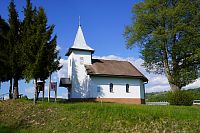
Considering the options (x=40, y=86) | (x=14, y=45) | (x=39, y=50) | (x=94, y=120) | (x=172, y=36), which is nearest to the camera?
(x=94, y=120)

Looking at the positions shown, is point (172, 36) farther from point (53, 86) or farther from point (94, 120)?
point (94, 120)

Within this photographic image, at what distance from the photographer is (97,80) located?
43594 millimetres

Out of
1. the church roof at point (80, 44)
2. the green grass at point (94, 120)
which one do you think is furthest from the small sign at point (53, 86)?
the church roof at point (80, 44)

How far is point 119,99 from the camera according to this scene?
4441 cm

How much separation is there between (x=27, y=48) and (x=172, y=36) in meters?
19.8

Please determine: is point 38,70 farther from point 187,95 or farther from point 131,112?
point 187,95

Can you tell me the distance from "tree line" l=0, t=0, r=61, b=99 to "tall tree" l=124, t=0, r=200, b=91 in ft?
48.7

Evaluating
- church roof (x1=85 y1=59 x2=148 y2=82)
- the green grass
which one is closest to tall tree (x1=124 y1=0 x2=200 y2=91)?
church roof (x1=85 y1=59 x2=148 y2=82)

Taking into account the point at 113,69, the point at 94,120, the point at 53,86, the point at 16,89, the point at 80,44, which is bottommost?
the point at 94,120

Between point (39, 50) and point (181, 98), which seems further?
point (181, 98)

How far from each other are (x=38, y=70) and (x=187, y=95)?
1543 centimetres

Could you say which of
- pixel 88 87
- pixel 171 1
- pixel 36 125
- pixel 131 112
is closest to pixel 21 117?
pixel 36 125

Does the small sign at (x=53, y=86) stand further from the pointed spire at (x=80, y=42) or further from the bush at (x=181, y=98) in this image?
A: the pointed spire at (x=80, y=42)

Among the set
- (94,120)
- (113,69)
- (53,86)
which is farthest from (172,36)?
(94,120)
